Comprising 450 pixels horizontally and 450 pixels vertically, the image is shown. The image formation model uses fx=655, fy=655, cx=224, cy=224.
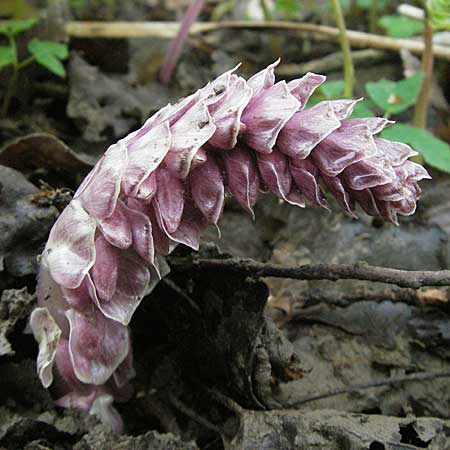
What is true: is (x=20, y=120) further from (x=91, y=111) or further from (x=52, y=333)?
(x=52, y=333)

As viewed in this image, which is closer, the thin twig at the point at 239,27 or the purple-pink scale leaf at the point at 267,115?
the purple-pink scale leaf at the point at 267,115

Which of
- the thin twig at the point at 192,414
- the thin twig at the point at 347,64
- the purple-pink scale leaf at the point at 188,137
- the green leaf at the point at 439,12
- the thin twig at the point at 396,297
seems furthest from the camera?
the thin twig at the point at 347,64

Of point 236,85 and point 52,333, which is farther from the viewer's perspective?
point 52,333

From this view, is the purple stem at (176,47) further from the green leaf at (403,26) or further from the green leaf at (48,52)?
the green leaf at (403,26)

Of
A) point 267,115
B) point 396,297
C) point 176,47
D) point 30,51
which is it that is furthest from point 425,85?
point 30,51

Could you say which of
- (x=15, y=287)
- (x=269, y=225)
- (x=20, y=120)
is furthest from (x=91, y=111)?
(x=15, y=287)

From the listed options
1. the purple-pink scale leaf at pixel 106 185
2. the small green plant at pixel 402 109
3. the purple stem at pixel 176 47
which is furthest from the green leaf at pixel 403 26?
the purple-pink scale leaf at pixel 106 185
